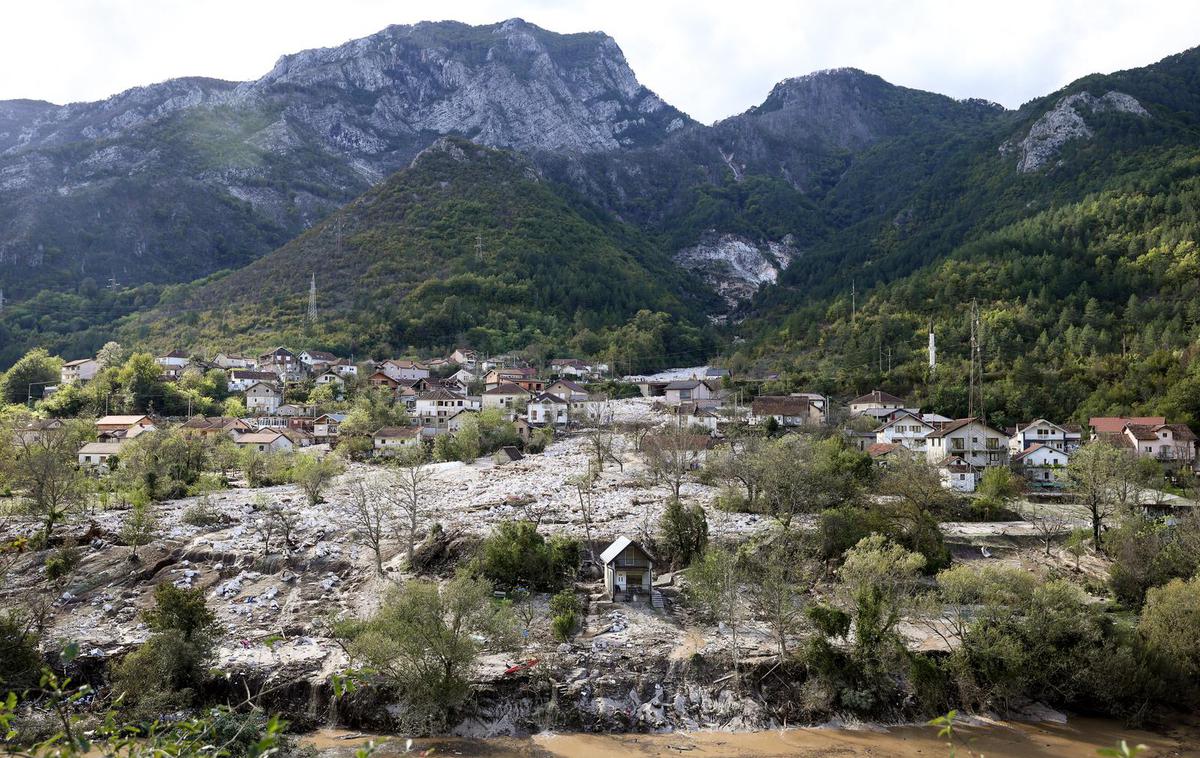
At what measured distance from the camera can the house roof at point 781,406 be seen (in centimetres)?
6262

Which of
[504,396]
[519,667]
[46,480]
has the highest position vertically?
[504,396]

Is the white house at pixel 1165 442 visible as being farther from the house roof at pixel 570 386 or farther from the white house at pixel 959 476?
the house roof at pixel 570 386

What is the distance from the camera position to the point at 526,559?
30.5m

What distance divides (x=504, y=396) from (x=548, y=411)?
6.21 meters

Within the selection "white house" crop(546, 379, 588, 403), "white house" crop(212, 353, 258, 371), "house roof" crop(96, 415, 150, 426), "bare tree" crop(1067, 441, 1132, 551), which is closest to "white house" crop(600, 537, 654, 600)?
"bare tree" crop(1067, 441, 1132, 551)

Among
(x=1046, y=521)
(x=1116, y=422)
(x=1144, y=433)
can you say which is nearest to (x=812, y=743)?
(x=1046, y=521)

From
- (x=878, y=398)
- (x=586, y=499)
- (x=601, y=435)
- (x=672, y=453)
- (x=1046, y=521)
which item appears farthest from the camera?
(x=878, y=398)

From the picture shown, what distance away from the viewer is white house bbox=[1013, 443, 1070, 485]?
4944 centimetres

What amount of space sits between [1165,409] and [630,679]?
4799cm

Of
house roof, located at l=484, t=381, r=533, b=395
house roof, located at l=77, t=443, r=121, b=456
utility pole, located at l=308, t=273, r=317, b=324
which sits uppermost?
utility pole, located at l=308, t=273, r=317, b=324

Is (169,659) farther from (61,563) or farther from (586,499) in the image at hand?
(586,499)

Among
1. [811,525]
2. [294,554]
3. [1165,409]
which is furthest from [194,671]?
[1165,409]

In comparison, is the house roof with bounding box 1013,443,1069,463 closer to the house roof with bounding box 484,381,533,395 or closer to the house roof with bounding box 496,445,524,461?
the house roof with bounding box 496,445,524,461

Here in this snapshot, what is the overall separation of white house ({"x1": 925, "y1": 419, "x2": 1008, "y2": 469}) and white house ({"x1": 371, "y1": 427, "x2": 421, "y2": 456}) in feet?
125
